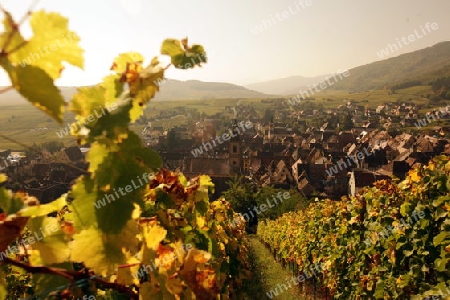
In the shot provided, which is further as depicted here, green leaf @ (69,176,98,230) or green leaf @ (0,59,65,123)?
green leaf @ (69,176,98,230)

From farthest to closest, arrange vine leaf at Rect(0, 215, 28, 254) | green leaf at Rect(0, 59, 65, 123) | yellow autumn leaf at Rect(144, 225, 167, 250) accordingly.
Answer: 1. yellow autumn leaf at Rect(144, 225, 167, 250)
2. vine leaf at Rect(0, 215, 28, 254)
3. green leaf at Rect(0, 59, 65, 123)

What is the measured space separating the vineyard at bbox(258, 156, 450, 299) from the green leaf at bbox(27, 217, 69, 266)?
9.12 ft

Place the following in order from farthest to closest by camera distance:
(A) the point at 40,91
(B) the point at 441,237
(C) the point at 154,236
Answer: (B) the point at 441,237, (C) the point at 154,236, (A) the point at 40,91

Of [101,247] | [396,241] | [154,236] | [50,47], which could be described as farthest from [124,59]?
[396,241]

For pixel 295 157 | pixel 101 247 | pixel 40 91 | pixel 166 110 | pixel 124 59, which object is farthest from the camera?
pixel 166 110

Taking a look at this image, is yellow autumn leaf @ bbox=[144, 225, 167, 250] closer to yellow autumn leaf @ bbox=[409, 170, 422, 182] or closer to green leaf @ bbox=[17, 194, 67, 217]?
green leaf @ bbox=[17, 194, 67, 217]

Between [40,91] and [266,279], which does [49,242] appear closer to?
[40,91]

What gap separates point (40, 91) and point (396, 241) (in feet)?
19.9

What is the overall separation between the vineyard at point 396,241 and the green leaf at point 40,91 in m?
3.05

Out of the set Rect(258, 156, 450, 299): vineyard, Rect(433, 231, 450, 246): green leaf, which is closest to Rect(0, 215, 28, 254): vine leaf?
Rect(258, 156, 450, 299): vineyard

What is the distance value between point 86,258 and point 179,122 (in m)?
147

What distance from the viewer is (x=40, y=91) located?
2.55 ft

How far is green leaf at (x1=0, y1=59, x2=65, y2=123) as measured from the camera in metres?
0.77

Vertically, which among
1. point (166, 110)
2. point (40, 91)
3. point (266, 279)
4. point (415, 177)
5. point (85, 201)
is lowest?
point (266, 279)
